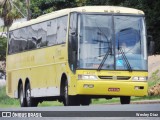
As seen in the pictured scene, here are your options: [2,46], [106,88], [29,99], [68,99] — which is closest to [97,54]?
[106,88]

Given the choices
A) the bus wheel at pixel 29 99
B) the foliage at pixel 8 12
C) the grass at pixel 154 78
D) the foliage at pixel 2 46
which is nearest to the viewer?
the bus wheel at pixel 29 99

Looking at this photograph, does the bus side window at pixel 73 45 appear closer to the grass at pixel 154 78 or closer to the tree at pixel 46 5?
the tree at pixel 46 5

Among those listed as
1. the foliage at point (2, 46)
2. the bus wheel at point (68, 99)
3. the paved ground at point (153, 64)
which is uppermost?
the foliage at point (2, 46)

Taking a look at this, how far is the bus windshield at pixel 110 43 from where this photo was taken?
1117 inches

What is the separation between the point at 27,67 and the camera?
3450 centimetres

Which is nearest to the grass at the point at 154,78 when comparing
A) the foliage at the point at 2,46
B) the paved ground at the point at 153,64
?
the paved ground at the point at 153,64

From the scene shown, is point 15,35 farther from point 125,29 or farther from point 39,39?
→ point 125,29

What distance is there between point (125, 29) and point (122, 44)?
68cm

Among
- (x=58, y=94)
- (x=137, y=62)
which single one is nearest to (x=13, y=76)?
(x=58, y=94)

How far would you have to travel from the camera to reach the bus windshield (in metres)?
28.4

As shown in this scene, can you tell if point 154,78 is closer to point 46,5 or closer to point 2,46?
point 46,5

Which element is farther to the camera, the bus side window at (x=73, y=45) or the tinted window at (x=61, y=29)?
the tinted window at (x=61, y=29)

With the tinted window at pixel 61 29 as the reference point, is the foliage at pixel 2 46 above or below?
above

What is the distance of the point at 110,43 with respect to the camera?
2870 cm
